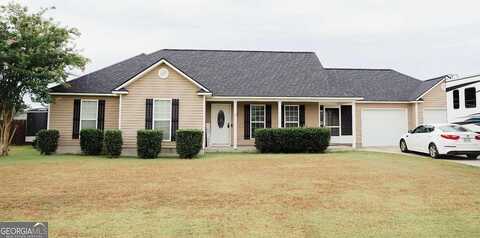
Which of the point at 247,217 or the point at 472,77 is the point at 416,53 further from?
the point at 247,217

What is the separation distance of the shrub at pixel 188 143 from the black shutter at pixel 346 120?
9666 mm

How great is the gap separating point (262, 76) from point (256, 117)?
2525 mm

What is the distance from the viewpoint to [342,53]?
32000 millimetres

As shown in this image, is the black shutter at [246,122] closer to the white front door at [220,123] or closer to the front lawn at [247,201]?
the white front door at [220,123]

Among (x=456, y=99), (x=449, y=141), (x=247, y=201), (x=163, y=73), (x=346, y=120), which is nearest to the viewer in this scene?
(x=247, y=201)

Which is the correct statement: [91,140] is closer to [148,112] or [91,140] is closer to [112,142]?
[112,142]

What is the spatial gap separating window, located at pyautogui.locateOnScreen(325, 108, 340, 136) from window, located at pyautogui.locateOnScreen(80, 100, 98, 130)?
12.8 metres

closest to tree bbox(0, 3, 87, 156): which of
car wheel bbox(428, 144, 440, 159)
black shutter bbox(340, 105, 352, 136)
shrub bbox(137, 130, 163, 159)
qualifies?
shrub bbox(137, 130, 163, 159)

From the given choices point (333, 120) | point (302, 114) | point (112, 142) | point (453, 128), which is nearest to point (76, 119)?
point (112, 142)

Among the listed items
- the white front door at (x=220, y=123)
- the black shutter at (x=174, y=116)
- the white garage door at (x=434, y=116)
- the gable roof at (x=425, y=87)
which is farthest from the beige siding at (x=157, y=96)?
the white garage door at (x=434, y=116)

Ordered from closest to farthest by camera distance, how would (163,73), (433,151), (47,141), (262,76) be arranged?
(433,151)
(47,141)
(163,73)
(262,76)

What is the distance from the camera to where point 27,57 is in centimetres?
1355

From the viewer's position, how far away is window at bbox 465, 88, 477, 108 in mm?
12953

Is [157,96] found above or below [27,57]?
below
